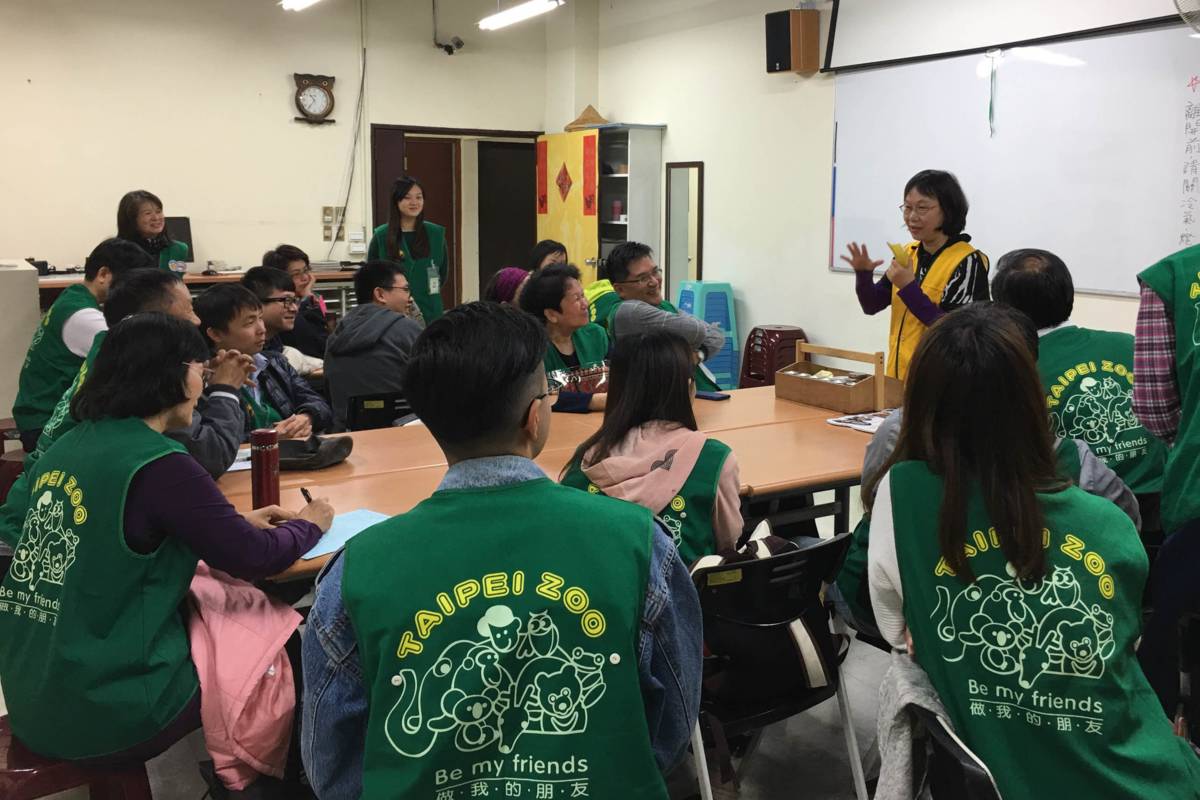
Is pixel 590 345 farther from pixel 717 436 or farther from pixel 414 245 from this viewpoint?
pixel 414 245

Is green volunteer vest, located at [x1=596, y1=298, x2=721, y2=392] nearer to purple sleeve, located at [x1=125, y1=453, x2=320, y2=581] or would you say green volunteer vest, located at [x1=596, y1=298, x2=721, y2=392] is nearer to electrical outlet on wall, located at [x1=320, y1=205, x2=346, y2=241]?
purple sleeve, located at [x1=125, y1=453, x2=320, y2=581]

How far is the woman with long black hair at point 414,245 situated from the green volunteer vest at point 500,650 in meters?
4.74

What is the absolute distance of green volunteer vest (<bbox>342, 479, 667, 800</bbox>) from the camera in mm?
1177

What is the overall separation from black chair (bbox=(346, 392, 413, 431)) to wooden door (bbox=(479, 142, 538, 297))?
607 cm

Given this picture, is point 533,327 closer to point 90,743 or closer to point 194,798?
point 90,743

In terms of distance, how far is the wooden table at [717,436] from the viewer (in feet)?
9.14

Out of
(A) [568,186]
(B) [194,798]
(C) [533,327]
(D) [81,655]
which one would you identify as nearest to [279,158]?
(A) [568,186]

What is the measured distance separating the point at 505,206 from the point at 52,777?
8647 millimetres

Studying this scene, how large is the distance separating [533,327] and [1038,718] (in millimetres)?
901

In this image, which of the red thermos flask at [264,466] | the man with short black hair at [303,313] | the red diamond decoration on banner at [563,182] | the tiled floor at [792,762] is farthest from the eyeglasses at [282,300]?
the red diamond decoration on banner at [563,182]

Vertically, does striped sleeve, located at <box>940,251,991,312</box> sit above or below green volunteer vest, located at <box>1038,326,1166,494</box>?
above

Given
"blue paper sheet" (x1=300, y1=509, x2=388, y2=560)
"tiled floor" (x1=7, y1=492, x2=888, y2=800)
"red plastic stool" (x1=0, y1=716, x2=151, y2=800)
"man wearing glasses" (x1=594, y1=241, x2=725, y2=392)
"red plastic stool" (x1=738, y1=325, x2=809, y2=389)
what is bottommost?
"tiled floor" (x1=7, y1=492, x2=888, y2=800)

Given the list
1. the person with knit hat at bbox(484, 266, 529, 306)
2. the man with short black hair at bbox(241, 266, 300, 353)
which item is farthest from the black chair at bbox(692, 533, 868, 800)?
the person with knit hat at bbox(484, 266, 529, 306)

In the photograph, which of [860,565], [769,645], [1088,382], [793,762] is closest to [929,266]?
[1088,382]
